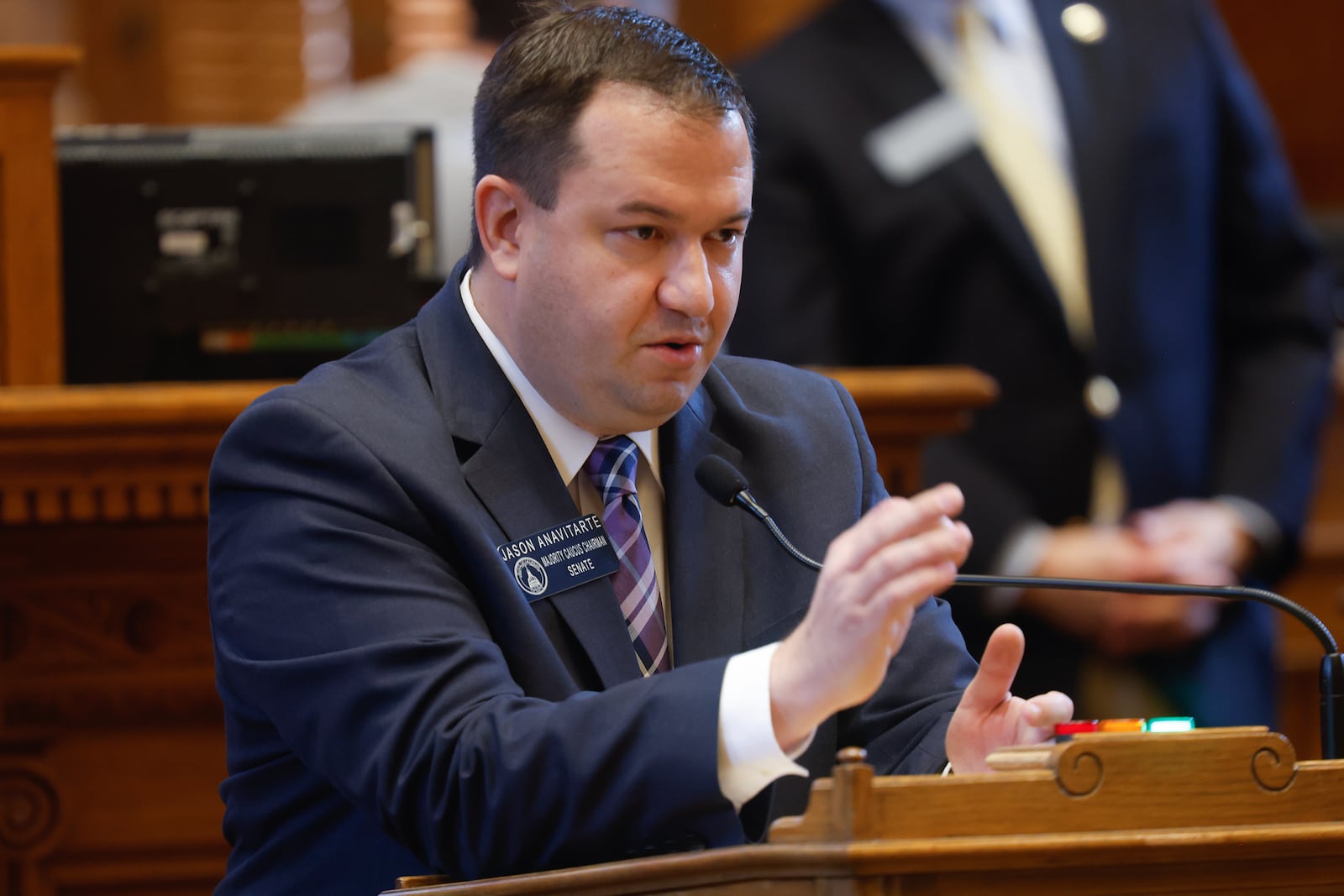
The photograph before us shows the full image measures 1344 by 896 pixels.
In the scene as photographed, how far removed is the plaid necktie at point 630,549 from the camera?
1.79 m

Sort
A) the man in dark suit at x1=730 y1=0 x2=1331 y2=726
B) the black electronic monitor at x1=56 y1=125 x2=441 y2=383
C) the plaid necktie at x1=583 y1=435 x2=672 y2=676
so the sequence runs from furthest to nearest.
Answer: the man in dark suit at x1=730 y1=0 x2=1331 y2=726 < the black electronic monitor at x1=56 y1=125 x2=441 y2=383 < the plaid necktie at x1=583 y1=435 x2=672 y2=676

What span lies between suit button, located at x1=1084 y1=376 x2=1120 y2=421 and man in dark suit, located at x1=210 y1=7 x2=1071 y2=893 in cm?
113

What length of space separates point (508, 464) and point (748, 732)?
42cm

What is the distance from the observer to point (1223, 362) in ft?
10.4

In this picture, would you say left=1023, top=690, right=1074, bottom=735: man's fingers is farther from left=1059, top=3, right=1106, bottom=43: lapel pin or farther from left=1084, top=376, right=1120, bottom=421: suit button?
left=1059, top=3, right=1106, bottom=43: lapel pin

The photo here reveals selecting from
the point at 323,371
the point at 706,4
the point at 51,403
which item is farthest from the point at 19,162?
the point at 706,4

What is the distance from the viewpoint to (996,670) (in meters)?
1.67

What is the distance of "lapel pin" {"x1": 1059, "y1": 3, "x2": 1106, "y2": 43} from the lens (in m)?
3.11

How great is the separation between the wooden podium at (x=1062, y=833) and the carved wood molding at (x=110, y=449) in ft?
3.56

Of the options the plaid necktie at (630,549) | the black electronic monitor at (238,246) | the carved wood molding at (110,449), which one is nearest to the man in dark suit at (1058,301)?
the black electronic monitor at (238,246)

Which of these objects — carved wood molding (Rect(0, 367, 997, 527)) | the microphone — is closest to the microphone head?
the microphone

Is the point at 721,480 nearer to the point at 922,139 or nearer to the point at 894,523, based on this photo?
the point at 894,523

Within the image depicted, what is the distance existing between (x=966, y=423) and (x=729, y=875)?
1.37 m

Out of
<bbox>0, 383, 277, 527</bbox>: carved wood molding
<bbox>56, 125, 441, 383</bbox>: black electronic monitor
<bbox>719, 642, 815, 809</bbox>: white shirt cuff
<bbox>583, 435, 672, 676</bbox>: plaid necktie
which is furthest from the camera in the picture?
<bbox>56, 125, 441, 383</bbox>: black electronic monitor
